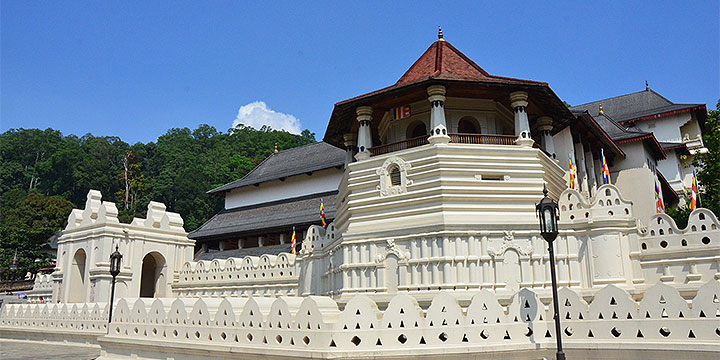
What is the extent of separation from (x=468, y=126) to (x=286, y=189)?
18.7 meters

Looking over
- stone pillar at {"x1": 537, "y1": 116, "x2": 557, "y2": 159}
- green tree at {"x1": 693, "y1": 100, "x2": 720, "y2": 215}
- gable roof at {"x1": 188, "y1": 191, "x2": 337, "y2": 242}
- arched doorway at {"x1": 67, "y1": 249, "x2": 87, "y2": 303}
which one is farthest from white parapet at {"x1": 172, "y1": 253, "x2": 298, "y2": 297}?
green tree at {"x1": 693, "y1": 100, "x2": 720, "y2": 215}

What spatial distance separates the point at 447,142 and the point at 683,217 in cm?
1405

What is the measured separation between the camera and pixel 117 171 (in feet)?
266

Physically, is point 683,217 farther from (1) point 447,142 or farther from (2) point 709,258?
(1) point 447,142

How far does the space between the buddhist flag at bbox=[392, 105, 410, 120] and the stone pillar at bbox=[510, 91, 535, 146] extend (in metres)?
3.44

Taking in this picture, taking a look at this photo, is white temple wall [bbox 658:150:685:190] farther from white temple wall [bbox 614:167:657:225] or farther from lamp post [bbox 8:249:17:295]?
lamp post [bbox 8:249:17:295]

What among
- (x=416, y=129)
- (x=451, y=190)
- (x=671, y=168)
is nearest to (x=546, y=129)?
(x=416, y=129)

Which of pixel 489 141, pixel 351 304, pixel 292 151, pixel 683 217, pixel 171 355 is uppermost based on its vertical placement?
pixel 292 151

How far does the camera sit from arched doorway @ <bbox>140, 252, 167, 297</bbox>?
2741cm

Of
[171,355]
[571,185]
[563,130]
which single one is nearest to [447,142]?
[571,185]

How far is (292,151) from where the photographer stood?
135ft

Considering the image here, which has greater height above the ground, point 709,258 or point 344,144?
point 344,144

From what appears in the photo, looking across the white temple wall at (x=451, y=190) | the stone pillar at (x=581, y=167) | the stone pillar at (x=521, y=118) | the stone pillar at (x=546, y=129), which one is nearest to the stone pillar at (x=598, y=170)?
the stone pillar at (x=581, y=167)

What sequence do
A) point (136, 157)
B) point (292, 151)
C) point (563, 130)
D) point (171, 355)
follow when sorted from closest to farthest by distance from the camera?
point (171, 355) < point (563, 130) < point (292, 151) < point (136, 157)
